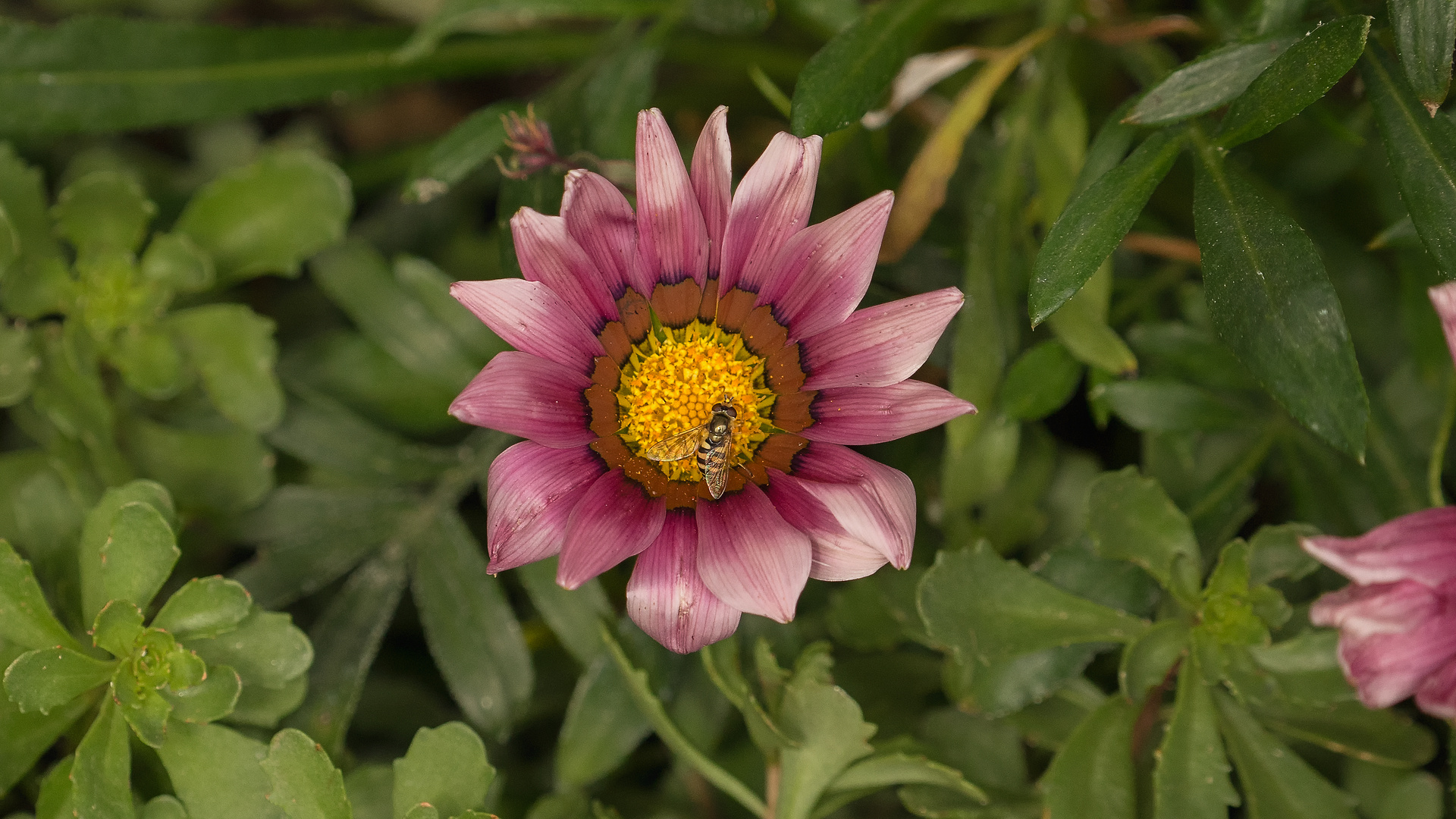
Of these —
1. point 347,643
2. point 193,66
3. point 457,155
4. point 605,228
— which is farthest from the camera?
point 193,66

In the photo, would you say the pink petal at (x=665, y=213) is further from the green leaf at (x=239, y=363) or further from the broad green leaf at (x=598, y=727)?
the green leaf at (x=239, y=363)

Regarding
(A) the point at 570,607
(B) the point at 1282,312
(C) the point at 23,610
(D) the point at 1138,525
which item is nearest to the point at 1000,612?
(D) the point at 1138,525

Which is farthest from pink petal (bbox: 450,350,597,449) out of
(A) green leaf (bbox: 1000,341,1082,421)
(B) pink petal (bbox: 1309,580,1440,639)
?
(B) pink petal (bbox: 1309,580,1440,639)

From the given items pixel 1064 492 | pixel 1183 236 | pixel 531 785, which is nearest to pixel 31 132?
pixel 531 785

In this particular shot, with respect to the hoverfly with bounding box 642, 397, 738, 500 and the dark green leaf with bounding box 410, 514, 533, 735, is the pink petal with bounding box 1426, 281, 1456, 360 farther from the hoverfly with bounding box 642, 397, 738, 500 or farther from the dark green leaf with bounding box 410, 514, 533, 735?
the dark green leaf with bounding box 410, 514, 533, 735

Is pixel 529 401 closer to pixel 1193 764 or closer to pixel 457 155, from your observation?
pixel 457 155

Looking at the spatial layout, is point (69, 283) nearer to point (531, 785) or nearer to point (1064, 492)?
point (531, 785)
